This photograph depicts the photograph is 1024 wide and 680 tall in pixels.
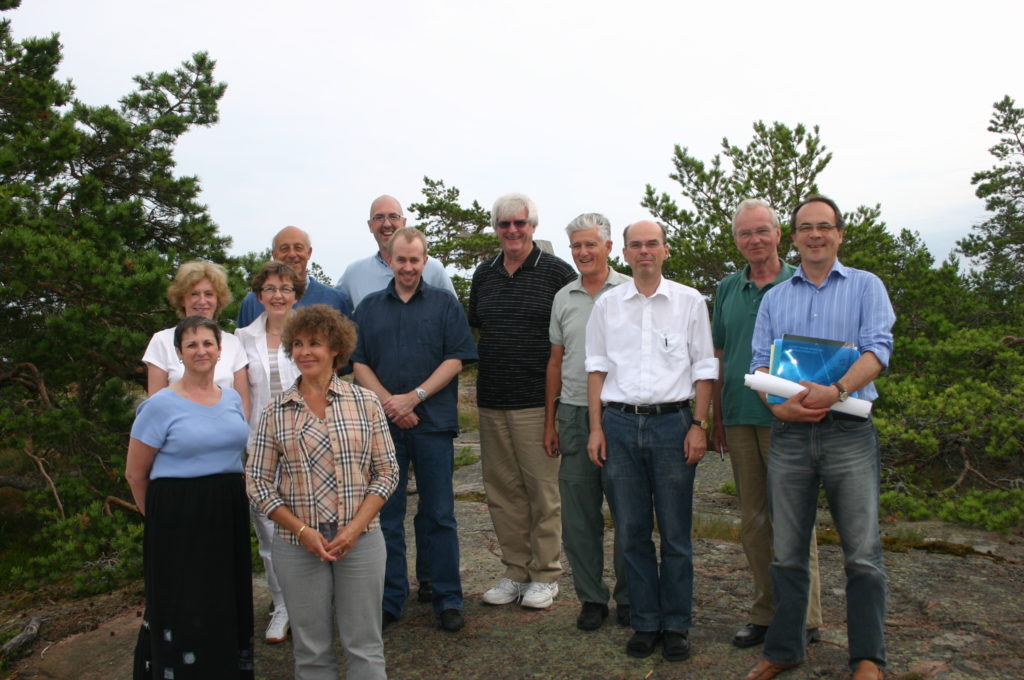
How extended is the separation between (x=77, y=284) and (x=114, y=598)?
2.38 m

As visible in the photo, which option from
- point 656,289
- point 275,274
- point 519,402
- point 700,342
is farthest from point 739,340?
point 275,274

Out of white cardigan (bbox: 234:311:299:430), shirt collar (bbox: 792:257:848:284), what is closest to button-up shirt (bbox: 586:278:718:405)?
shirt collar (bbox: 792:257:848:284)

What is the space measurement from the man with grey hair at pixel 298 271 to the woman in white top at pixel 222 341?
0.39m

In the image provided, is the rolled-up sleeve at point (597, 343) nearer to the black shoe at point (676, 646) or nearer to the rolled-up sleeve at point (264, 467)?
the black shoe at point (676, 646)

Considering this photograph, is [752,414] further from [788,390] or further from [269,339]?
[269,339]

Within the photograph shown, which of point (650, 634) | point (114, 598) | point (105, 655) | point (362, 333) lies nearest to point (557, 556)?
point (650, 634)

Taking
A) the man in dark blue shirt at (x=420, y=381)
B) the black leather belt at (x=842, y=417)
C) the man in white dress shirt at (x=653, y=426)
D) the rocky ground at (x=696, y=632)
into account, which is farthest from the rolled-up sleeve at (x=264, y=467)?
the black leather belt at (x=842, y=417)

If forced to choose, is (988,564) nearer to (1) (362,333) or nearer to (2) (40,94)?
(1) (362,333)

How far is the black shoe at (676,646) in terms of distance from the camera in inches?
139

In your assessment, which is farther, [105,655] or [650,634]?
[105,655]

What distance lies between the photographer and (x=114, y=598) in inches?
225

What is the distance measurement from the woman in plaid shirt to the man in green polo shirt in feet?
5.46

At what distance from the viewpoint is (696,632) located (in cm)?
389

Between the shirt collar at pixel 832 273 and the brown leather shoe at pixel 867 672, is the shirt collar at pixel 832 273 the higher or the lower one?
the higher one
